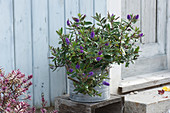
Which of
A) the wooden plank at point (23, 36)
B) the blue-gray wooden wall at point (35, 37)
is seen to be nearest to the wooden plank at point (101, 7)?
the blue-gray wooden wall at point (35, 37)

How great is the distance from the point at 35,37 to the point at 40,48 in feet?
0.34

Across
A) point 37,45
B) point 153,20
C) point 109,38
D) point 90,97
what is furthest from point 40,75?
point 153,20

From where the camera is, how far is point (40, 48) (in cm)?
270

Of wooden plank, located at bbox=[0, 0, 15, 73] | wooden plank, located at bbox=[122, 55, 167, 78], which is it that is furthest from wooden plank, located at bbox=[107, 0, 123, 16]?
wooden plank, located at bbox=[0, 0, 15, 73]

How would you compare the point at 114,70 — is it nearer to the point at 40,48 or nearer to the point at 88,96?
the point at 88,96

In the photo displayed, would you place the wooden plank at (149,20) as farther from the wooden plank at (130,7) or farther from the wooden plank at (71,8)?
the wooden plank at (71,8)

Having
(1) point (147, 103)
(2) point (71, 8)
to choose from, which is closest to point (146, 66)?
(1) point (147, 103)

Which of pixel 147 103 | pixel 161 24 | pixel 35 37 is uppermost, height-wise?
pixel 161 24

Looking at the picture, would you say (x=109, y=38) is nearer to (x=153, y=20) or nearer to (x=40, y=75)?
(x=40, y=75)

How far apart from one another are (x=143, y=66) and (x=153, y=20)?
24.1 inches

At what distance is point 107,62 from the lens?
2.52 metres

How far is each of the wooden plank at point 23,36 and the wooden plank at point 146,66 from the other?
1447 mm

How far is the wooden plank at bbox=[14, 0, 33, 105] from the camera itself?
2.54 m

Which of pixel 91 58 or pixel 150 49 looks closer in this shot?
pixel 91 58
